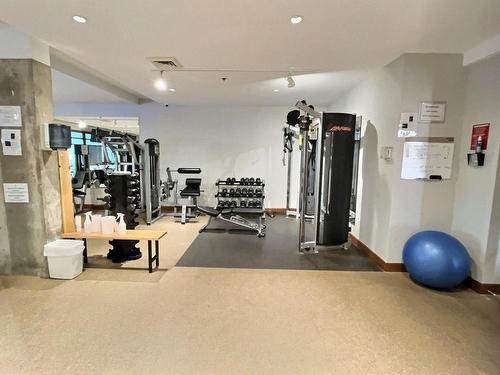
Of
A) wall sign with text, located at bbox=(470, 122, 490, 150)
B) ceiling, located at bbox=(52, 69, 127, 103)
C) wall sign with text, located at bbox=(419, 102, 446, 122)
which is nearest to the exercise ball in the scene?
wall sign with text, located at bbox=(470, 122, 490, 150)

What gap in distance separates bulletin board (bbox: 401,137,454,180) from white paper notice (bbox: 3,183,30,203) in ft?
13.9

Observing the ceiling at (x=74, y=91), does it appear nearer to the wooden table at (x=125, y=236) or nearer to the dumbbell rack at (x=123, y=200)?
the dumbbell rack at (x=123, y=200)

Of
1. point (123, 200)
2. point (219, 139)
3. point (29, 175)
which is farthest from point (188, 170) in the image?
point (29, 175)

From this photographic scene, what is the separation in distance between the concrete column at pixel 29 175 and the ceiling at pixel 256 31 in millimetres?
485

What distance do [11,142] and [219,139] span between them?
→ 13.4 ft

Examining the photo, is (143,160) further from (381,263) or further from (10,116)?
(381,263)

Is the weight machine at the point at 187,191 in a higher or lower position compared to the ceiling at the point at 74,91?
lower

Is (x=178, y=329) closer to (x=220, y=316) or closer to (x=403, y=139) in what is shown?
(x=220, y=316)

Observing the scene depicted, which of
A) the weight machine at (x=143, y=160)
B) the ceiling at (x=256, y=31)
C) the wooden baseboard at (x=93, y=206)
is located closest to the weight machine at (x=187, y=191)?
the weight machine at (x=143, y=160)

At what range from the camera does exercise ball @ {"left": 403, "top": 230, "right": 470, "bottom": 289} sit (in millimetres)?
2676

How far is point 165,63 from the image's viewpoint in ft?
11.0

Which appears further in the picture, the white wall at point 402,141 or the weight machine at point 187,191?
the weight machine at point 187,191

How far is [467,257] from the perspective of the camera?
2.74 metres

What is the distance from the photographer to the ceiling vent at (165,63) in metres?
3.19
